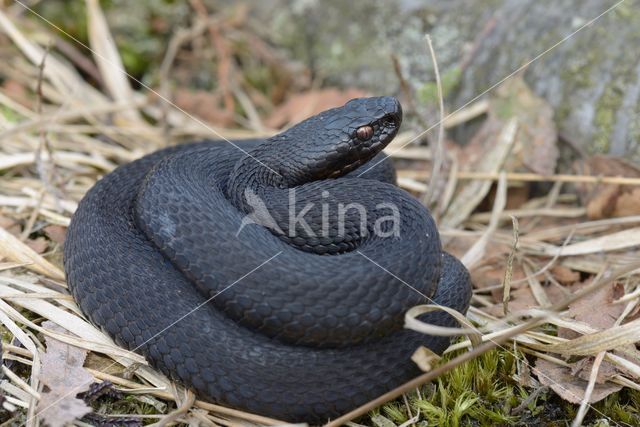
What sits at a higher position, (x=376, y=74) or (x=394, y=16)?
(x=394, y=16)

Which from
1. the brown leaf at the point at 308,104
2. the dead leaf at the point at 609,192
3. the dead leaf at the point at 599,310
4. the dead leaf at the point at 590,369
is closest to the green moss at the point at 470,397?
the dead leaf at the point at 590,369

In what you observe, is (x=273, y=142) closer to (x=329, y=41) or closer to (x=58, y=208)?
(x=58, y=208)

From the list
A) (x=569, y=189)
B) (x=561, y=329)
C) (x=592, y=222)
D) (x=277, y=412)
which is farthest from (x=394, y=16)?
(x=277, y=412)

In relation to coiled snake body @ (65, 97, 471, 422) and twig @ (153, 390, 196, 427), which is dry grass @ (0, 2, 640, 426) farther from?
coiled snake body @ (65, 97, 471, 422)

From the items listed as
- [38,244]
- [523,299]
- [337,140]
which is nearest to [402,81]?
[337,140]

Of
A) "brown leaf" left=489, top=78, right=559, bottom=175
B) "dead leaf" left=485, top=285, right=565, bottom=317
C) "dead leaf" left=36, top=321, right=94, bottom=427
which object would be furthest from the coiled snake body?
"brown leaf" left=489, top=78, right=559, bottom=175
